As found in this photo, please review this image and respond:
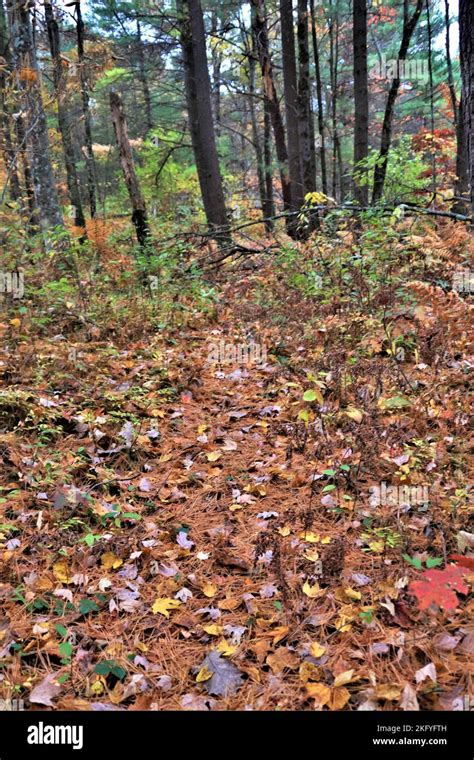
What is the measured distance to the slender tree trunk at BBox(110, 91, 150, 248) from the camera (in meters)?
8.58

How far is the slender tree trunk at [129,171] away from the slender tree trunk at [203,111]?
4.15ft

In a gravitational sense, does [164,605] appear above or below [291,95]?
below

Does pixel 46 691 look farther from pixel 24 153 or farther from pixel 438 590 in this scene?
pixel 24 153

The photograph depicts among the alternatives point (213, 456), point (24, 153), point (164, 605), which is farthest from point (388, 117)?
point (164, 605)

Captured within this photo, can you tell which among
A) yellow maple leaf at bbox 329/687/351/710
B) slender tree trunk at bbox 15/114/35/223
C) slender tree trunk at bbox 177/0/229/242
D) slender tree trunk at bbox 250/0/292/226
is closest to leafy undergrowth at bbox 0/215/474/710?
yellow maple leaf at bbox 329/687/351/710

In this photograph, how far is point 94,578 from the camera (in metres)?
2.93

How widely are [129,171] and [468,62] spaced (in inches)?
256

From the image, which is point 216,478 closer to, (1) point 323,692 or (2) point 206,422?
(2) point 206,422

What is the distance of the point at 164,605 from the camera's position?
108 inches

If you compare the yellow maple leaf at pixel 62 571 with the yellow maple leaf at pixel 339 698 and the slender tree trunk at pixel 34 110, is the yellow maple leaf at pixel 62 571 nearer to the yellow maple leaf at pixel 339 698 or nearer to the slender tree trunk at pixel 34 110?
the yellow maple leaf at pixel 339 698

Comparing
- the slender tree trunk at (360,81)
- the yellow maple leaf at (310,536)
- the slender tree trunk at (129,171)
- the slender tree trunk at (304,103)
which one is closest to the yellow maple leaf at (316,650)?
the yellow maple leaf at (310,536)

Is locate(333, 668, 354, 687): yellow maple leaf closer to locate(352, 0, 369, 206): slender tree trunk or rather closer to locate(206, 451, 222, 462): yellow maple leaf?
locate(206, 451, 222, 462): yellow maple leaf

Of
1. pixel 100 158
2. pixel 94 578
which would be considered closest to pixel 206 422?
pixel 94 578

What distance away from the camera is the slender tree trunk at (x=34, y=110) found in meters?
7.29
